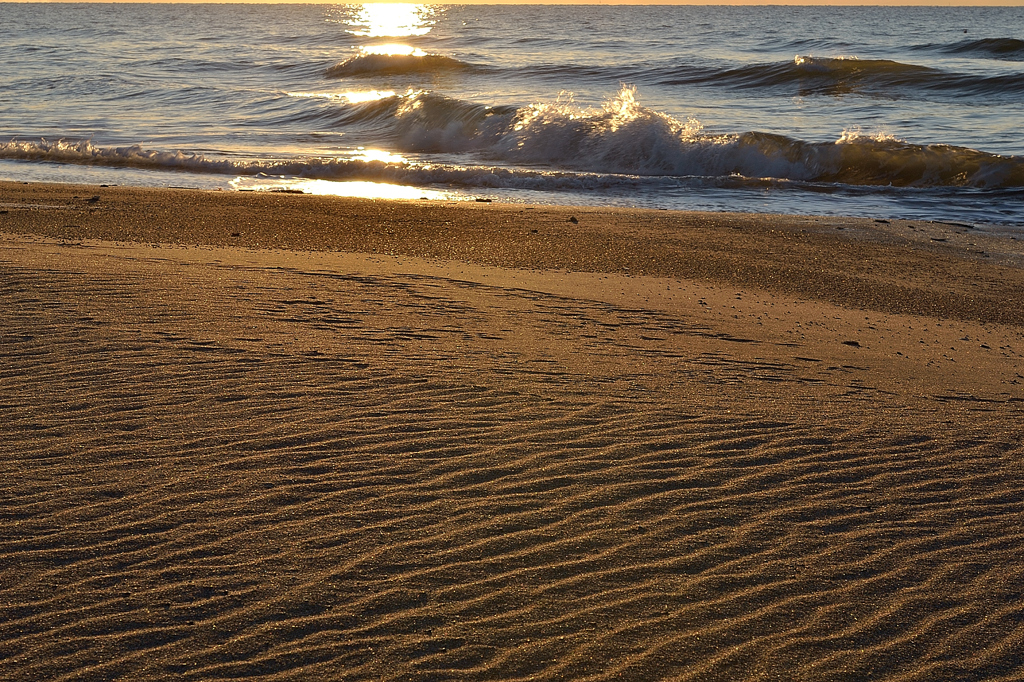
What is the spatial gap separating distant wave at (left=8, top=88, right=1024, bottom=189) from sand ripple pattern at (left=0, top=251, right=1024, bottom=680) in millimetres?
9578

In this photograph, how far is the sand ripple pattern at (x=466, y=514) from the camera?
2877 mm

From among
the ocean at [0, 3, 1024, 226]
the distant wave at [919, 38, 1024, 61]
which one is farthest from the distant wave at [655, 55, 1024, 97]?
the distant wave at [919, 38, 1024, 61]

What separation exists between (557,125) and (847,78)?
13.0 m

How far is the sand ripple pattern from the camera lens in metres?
2.88

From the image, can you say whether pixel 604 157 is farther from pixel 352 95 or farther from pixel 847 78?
pixel 847 78

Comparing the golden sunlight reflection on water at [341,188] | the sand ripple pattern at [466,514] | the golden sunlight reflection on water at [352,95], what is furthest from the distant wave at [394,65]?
the sand ripple pattern at [466,514]

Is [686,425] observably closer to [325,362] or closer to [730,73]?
[325,362]

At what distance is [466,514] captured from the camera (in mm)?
3619

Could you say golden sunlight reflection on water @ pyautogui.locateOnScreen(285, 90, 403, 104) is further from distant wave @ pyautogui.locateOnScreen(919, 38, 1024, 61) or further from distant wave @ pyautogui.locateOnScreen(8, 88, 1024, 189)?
distant wave @ pyautogui.locateOnScreen(919, 38, 1024, 61)

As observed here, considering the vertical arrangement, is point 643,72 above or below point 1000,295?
above

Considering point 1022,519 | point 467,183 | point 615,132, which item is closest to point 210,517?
point 1022,519

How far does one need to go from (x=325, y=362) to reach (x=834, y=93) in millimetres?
23648

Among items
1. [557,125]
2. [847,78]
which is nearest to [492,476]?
[557,125]

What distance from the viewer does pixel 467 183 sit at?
1456 centimetres
